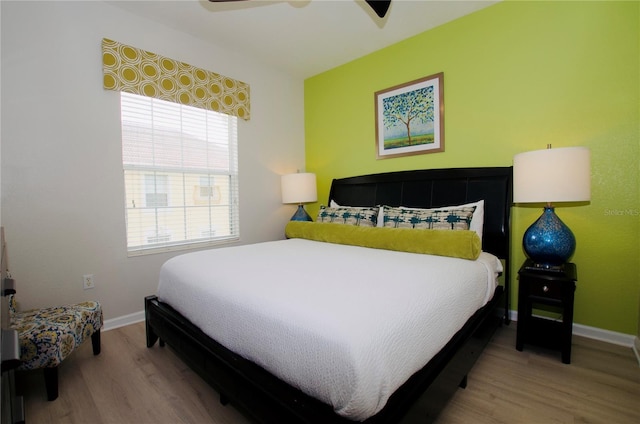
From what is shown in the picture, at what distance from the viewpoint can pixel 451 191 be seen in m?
2.63

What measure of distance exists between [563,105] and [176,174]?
10.7ft

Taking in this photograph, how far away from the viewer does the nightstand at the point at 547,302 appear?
183cm

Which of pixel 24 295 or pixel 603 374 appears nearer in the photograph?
pixel 603 374

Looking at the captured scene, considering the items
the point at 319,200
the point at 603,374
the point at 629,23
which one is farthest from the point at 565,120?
the point at 319,200

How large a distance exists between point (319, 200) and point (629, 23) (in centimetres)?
304

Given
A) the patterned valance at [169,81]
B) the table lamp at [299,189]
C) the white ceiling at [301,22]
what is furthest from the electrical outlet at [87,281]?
the white ceiling at [301,22]

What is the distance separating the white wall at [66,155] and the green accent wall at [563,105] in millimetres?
2592

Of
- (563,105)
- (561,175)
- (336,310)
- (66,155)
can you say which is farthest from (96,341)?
(563,105)

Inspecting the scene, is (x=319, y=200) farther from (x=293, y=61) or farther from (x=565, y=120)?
(x=565, y=120)

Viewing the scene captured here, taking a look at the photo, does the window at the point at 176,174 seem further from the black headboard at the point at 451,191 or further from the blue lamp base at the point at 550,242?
the blue lamp base at the point at 550,242

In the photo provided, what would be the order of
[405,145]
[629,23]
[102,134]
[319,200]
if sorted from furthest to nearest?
[319,200] < [405,145] < [102,134] < [629,23]

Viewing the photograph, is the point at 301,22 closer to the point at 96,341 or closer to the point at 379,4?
the point at 379,4

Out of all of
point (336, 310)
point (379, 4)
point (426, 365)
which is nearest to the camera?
point (336, 310)

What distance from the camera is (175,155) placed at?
2.84 meters
